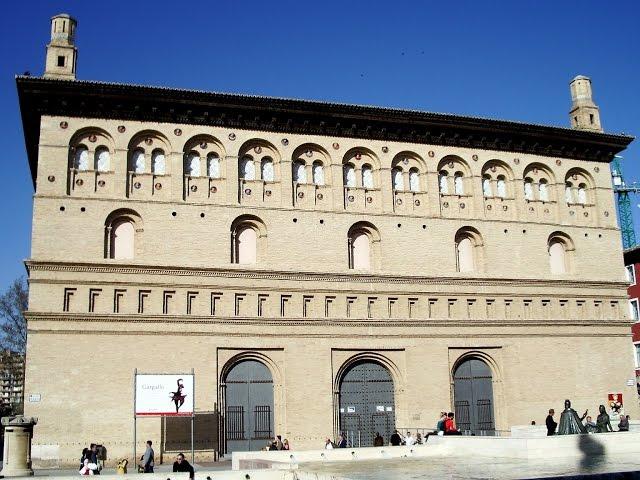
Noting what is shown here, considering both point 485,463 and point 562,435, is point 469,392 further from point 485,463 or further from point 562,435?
point 485,463

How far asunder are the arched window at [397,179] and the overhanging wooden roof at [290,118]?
4.68ft

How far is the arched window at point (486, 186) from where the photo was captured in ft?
124

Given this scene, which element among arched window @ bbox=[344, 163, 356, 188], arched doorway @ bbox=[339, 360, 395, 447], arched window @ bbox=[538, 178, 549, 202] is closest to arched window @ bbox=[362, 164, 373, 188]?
arched window @ bbox=[344, 163, 356, 188]

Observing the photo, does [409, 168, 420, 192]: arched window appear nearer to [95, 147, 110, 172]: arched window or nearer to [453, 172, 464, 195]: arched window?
[453, 172, 464, 195]: arched window

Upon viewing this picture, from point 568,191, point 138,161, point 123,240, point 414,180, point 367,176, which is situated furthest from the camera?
point 568,191

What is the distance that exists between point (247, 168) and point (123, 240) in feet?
19.5

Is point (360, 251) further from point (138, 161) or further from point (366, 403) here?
point (138, 161)

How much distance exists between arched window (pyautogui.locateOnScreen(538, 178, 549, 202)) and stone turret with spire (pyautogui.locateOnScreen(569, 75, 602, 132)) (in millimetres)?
3497

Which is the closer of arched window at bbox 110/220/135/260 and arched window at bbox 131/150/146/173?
arched window at bbox 110/220/135/260

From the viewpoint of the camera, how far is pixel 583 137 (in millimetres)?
39219

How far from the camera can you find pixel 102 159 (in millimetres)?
32250

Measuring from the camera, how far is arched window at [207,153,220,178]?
3338cm

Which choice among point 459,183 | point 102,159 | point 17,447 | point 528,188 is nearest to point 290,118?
point 102,159

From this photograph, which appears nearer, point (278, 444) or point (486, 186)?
point (278, 444)
